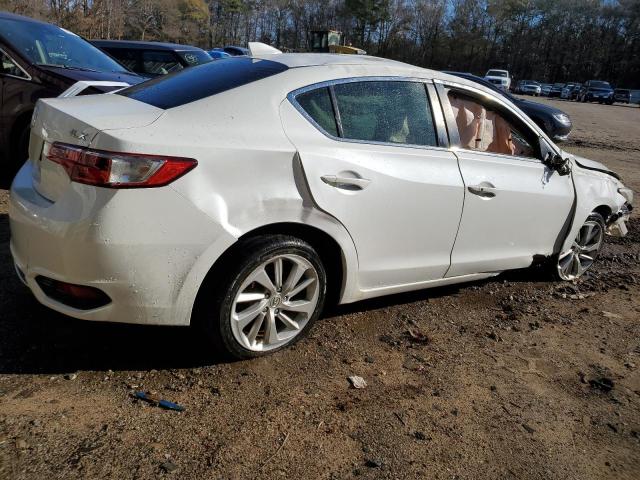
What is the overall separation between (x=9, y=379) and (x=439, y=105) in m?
2.90

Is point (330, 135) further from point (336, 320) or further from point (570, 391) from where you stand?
point (570, 391)

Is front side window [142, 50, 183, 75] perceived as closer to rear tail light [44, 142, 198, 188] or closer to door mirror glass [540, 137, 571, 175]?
door mirror glass [540, 137, 571, 175]

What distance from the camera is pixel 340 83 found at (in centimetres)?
308

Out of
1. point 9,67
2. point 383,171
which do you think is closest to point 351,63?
point 383,171

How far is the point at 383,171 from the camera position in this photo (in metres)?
3.07

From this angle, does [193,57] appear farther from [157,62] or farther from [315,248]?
[315,248]

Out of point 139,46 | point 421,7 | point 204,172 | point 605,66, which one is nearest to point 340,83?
point 204,172

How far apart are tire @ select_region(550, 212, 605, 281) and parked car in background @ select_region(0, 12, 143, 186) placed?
454 centimetres

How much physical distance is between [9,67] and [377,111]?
436cm

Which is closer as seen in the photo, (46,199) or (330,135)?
(46,199)

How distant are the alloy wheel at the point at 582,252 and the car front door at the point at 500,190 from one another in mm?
420

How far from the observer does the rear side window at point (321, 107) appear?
2.94 meters

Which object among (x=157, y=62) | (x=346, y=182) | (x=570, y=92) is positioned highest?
(x=157, y=62)

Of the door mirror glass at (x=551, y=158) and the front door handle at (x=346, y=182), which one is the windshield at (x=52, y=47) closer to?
the front door handle at (x=346, y=182)
